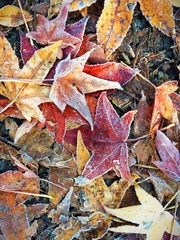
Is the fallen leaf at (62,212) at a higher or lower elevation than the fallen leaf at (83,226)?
higher

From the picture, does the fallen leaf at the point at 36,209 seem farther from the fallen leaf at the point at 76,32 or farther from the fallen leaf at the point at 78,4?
the fallen leaf at the point at 78,4

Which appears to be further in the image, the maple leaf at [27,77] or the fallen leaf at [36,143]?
the fallen leaf at [36,143]

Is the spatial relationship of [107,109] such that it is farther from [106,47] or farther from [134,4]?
[134,4]

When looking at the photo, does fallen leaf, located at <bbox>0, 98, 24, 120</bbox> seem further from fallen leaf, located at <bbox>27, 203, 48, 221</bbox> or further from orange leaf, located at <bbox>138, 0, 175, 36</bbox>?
orange leaf, located at <bbox>138, 0, 175, 36</bbox>

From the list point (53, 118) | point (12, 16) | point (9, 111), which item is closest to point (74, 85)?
point (53, 118)

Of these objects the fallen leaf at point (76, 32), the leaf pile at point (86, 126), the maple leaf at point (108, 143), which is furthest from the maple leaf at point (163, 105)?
the fallen leaf at point (76, 32)

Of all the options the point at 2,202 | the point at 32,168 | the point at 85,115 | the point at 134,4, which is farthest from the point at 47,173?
the point at 134,4

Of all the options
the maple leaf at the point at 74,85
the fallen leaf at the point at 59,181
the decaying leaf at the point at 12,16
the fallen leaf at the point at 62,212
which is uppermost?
the decaying leaf at the point at 12,16
